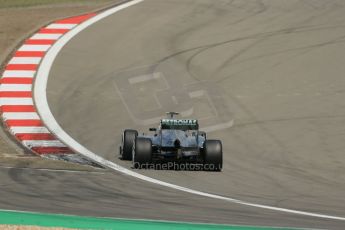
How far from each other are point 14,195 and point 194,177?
4203 millimetres

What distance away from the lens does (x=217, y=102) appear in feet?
75.8

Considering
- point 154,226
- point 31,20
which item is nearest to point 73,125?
point 31,20

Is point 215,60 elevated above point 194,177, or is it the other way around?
point 215,60

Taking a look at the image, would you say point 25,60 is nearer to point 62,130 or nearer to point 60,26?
point 60,26

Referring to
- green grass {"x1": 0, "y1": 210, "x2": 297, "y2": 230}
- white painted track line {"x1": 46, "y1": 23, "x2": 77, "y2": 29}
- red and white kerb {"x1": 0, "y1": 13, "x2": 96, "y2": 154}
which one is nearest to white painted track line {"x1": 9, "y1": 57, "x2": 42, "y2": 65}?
red and white kerb {"x1": 0, "y1": 13, "x2": 96, "y2": 154}

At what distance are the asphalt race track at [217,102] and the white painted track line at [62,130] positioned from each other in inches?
8.7

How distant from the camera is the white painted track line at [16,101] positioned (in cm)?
2289

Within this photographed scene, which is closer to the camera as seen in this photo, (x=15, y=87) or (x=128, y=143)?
(x=128, y=143)

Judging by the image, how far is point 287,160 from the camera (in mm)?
19156

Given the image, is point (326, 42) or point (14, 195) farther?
point (326, 42)

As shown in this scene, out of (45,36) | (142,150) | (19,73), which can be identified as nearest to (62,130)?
(142,150)

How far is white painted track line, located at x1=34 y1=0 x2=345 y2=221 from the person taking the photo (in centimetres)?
1525

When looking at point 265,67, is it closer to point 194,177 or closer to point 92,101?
point 92,101

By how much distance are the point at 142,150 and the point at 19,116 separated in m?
5.33
